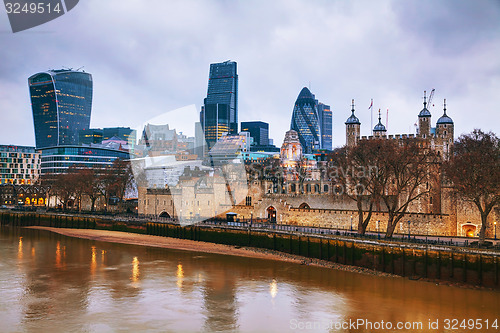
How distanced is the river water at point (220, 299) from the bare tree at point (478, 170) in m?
11.0

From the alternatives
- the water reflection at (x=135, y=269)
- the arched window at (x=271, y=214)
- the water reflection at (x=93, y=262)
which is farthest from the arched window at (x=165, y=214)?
the water reflection at (x=135, y=269)

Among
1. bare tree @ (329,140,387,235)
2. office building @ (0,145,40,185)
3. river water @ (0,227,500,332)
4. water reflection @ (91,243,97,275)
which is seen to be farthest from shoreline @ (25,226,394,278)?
office building @ (0,145,40,185)

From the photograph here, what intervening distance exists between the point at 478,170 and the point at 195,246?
37.6 m

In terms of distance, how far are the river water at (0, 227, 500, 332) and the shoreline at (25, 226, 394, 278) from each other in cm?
204

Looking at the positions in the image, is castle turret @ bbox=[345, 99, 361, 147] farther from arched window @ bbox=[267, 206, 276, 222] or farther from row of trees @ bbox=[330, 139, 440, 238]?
arched window @ bbox=[267, 206, 276, 222]

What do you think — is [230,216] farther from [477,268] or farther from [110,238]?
[477,268]

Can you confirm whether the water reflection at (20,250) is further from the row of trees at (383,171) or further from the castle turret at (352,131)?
the castle turret at (352,131)

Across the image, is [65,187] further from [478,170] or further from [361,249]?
[478,170]

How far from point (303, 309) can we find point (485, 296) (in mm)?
15073

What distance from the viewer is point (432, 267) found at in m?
43.7

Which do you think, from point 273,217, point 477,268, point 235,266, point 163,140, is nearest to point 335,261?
point 235,266

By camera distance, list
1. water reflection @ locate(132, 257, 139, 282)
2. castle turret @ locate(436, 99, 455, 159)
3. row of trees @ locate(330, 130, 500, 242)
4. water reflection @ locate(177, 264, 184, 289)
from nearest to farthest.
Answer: water reflection @ locate(177, 264, 184, 289) < water reflection @ locate(132, 257, 139, 282) < row of trees @ locate(330, 130, 500, 242) < castle turret @ locate(436, 99, 455, 159)

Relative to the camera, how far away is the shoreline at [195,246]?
51.6m

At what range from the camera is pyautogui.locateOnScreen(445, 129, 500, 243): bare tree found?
46.2 meters
